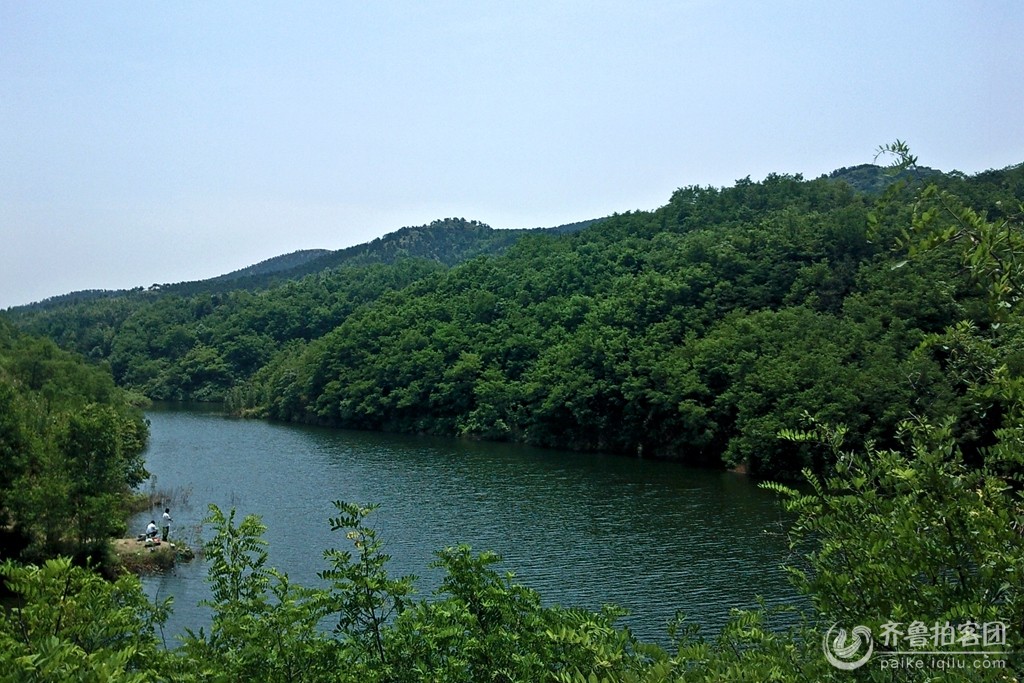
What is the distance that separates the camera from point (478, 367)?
195 feet

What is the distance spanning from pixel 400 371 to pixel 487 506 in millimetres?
30304

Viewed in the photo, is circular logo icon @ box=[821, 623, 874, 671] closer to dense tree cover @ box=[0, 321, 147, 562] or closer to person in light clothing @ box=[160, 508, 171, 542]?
dense tree cover @ box=[0, 321, 147, 562]

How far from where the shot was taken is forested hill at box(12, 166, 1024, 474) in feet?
128

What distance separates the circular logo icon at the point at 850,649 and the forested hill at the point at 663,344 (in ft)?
72.6

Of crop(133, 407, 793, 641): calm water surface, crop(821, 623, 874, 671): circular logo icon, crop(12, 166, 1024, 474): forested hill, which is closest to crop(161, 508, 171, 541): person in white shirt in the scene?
crop(133, 407, 793, 641): calm water surface

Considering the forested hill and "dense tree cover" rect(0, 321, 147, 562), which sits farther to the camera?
the forested hill

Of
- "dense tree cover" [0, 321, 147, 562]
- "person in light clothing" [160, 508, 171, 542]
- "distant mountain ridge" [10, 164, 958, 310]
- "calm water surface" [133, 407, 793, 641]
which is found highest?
"distant mountain ridge" [10, 164, 958, 310]

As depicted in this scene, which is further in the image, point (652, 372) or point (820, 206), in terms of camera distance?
point (820, 206)

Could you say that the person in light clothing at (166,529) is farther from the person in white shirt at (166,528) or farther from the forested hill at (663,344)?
the forested hill at (663,344)

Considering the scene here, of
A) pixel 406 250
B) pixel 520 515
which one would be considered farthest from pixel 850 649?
pixel 406 250

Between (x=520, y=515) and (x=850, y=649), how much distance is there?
27.5 meters

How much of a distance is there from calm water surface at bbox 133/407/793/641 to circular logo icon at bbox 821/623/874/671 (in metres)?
9.45

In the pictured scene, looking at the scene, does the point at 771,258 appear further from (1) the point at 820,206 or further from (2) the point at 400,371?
(2) the point at 400,371

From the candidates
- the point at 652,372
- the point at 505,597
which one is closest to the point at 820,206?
the point at 652,372
